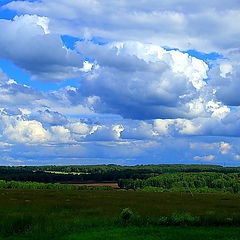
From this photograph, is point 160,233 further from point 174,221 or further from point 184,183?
point 184,183

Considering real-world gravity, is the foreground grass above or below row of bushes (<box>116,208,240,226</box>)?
below

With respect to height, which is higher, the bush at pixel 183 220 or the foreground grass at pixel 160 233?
the bush at pixel 183 220

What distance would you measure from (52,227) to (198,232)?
A: 12116 millimetres

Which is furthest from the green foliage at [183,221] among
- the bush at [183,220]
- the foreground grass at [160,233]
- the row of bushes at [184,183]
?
the row of bushes at [184,183]

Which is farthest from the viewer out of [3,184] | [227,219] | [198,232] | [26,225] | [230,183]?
[230,183]

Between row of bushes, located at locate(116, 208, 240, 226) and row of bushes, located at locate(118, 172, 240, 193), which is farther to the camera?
row of bushes, located at locate(118, 172, 240, 193)

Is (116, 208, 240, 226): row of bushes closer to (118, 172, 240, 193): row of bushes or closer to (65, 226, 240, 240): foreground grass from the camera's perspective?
(65, 226, 240, 240): foreground grass

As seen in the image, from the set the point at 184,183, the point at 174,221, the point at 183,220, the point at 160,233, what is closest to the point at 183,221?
the point at 183,220

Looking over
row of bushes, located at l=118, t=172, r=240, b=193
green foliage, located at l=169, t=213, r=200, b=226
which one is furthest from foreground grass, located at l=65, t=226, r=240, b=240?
row of bushes, located at l=118, t=172, r=240, b=193

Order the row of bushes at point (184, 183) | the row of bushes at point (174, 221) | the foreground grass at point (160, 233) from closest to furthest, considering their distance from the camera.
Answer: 1. the foreground grass at point (160, 233)
2. the row of bushes at point (174, 221)
3. the row of bushes at point (184, 183)

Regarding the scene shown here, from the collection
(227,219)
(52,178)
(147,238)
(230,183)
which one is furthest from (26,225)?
(52,178)

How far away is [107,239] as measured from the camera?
2816 cm

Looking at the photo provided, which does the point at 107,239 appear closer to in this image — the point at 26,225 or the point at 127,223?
the point at 127,223

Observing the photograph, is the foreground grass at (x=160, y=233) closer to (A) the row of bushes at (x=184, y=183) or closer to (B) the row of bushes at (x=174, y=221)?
(B) the row of bushes at (x=174, y=221)
